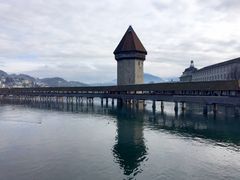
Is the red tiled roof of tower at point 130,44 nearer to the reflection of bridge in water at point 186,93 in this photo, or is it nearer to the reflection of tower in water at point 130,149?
→ the reflection of bridge in water at point 186,93

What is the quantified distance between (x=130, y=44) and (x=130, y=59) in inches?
121

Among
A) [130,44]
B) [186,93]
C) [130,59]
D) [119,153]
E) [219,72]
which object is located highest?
[130,44]

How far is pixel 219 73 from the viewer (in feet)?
227

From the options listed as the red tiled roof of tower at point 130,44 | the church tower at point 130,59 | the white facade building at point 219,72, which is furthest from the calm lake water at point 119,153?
the white facade building at point 219,72

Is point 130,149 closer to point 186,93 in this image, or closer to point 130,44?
point 186,93

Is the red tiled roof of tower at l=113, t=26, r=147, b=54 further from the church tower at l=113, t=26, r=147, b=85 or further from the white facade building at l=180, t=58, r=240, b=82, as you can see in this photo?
the white facade building at l=180, t=58, r=240, b=82

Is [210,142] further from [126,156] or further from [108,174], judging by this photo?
[108,174]

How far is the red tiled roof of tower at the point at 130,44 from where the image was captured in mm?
53031

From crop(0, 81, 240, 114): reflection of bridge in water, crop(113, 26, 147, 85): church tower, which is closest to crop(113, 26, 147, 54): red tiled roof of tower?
crop(113, 26, 147, 85): church tower

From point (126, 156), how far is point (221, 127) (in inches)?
492

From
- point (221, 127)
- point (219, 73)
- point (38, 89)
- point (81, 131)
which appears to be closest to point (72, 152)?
point (81, 131)

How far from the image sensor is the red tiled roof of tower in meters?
53.0

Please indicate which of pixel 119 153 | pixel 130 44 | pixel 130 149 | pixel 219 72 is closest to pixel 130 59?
pixel 130 44

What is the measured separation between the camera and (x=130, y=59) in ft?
176
